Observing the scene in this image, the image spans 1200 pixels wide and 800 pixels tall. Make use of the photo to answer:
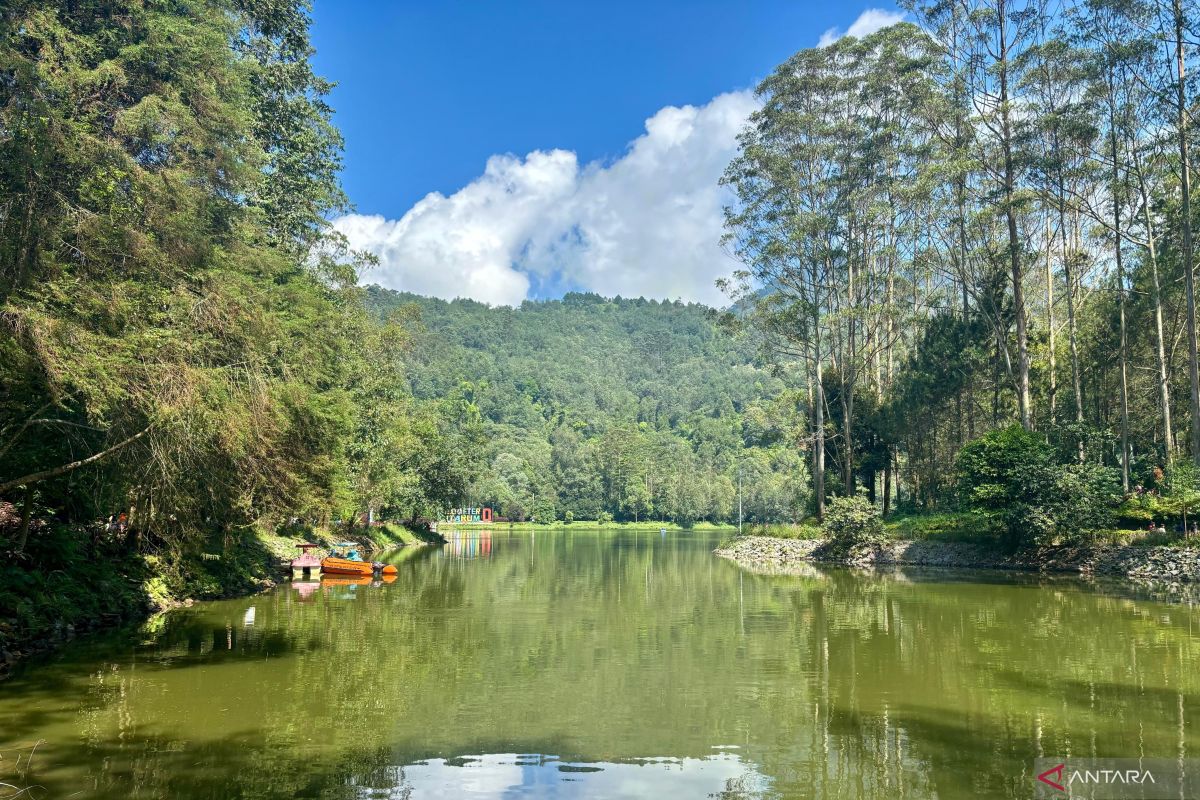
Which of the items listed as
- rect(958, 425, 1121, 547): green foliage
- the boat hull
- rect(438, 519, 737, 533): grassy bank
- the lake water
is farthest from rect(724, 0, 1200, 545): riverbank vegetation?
rect(438, 519, 737, 533): grassy bank

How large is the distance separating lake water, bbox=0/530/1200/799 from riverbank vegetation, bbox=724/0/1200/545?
42.7 ft

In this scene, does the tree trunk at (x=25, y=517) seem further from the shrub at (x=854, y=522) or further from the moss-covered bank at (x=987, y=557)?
the shrub at (x=854, y=522)

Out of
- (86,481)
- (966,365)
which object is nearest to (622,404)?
(966,365)

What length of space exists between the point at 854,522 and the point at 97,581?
93.4 feet

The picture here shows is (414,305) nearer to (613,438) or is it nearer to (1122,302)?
(1122,302)

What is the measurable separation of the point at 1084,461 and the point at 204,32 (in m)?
32.0

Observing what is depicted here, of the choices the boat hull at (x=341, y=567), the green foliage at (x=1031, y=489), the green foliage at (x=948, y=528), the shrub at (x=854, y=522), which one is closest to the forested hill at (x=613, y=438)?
the shrub at (x=854, y=522)

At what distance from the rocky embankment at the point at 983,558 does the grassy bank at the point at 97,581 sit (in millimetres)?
20732

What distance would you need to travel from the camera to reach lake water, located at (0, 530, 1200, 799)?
301 inches

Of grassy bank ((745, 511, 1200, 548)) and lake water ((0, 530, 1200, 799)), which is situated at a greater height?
grassy bank ((745, 511, 1200, 548))

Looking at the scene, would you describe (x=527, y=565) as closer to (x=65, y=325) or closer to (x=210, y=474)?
(x=210, y=474)

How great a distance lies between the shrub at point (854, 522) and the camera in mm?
Answer: 35188

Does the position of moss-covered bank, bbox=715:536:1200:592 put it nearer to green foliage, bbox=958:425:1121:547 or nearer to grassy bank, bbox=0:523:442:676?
green foliage, bbox=958:425:1121:547

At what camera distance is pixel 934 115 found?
111 ft
